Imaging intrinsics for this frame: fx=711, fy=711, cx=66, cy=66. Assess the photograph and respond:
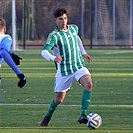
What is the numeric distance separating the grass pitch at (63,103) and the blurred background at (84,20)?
17383 millimetres

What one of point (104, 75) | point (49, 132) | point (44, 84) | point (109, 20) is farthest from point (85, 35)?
point (49, 132)

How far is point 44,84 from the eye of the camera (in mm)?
17594

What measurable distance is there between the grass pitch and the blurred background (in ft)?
57.0

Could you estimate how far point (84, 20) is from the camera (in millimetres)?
42906

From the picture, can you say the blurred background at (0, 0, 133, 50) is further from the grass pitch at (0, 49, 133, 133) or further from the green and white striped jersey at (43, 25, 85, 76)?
the green and white striped jersey at (43, 25, 85, 76)

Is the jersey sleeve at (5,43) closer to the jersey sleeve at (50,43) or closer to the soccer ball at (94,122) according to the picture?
the jersey sleeve at (50,43)

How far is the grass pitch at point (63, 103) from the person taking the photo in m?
Result: 10.4

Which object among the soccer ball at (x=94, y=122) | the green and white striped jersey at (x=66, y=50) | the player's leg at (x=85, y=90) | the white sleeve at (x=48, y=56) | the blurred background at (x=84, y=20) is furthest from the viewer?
the blurred background at (x=84, y=20)

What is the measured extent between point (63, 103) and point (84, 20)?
2963 centimetres

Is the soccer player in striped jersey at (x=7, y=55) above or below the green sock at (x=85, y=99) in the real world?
above

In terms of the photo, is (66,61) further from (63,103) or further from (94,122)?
(63,103)

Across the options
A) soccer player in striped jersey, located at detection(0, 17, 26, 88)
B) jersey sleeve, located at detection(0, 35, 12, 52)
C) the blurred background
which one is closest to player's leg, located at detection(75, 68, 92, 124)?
soccer player in striped jersey, located at detection(0, 17, 26, 88)

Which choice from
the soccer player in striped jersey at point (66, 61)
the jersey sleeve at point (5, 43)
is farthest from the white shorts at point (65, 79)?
the jersey sleeve at point (5, 43)

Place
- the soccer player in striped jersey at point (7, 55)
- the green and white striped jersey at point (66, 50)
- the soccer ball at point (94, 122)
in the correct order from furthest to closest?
1. the green and white striped jersey at point (66, 50)
2. the soccer ball at point (94, 122)
3. the soccer player in striped jersey at point (7, 55)
